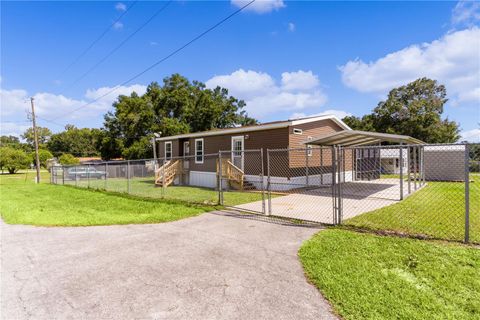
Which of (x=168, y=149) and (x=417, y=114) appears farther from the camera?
(x=417, y=114)

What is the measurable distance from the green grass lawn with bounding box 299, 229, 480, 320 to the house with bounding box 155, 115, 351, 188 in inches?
252

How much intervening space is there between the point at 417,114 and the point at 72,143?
7560 centimetres

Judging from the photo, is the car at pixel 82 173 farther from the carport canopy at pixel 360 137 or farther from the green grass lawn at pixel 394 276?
the green grass lawn at pixel 394 276

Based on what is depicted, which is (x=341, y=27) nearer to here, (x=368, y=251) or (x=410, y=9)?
(x=410, y=9)

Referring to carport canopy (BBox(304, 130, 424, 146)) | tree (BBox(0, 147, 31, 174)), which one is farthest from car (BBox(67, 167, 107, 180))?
tree (BBox(0, 147, 31, 174))

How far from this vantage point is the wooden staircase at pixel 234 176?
13.7m

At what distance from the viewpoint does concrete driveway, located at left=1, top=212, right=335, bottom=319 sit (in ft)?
9.52

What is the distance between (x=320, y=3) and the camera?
31.3 ft

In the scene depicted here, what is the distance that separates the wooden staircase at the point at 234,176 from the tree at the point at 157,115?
18.2 m

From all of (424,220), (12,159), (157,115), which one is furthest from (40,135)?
(424,220)

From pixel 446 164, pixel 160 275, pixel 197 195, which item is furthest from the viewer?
pixel 446 164

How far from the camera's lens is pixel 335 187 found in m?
6.41

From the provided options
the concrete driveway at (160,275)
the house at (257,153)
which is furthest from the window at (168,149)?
the concrete driveway at (160,275)

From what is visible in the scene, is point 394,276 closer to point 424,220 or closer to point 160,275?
point 160,275
